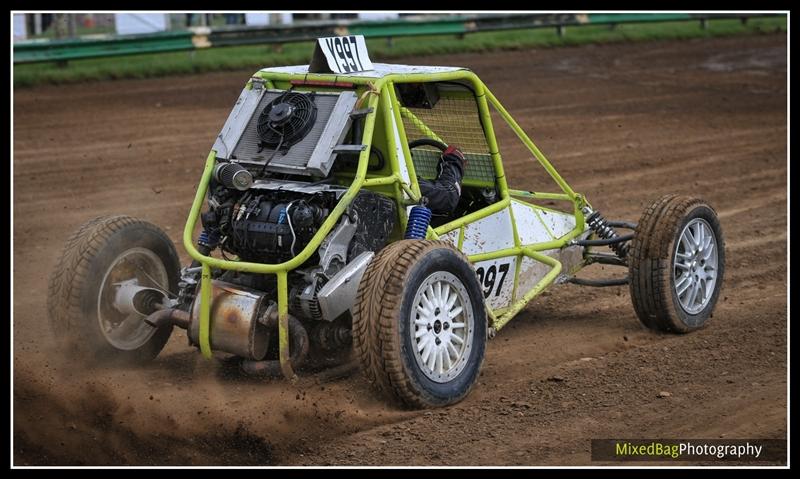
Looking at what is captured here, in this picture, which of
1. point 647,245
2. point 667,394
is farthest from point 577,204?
point 667,394

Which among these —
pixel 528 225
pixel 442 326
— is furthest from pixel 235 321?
pixel 528 225

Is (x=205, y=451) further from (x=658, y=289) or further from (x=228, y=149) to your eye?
(x=658, y=289)

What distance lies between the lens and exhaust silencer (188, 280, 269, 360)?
6.78 m

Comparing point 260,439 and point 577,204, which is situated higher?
point 577,204

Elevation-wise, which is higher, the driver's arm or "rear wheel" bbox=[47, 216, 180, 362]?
the driver's arm

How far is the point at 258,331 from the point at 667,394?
2.29 metres

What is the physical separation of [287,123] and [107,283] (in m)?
1.41

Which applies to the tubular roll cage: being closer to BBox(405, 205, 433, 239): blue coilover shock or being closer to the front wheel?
BBox(405, 205, 433, 239): blue coilover shock

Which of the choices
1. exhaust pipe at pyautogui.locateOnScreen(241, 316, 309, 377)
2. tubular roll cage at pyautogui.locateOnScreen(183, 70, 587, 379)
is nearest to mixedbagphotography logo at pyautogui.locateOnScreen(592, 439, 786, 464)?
tubular roll cage at pyautogui.locateOnScreen(183, 70, 587, 379)

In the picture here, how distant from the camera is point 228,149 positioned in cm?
723

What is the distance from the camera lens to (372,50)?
2003 centimetres

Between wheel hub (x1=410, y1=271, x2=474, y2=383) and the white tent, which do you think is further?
the white tent

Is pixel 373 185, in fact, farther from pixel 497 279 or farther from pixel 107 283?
pixel 107 283

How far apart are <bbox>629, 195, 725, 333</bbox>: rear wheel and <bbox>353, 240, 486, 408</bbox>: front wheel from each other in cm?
148
